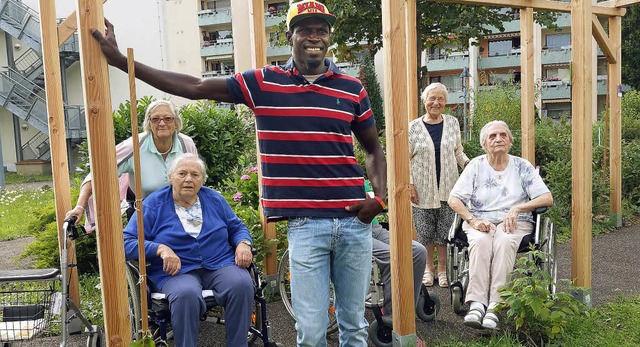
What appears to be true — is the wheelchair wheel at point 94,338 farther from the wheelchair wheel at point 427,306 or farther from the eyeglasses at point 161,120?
the wheelchair wheel at point 427,306

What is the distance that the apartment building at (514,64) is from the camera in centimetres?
3108

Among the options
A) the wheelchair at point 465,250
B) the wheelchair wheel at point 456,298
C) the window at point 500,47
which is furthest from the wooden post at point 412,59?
the window at point 500,47

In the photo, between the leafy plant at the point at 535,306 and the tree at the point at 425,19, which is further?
the tree at the point at 425,19

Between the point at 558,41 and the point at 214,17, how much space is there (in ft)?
59.9

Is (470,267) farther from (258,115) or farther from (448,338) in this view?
(258,115)

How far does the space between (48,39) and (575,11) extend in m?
3.54

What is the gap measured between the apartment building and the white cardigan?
2635 centimetres

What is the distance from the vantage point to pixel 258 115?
242 cm

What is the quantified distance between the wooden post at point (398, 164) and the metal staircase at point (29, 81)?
68.0ft

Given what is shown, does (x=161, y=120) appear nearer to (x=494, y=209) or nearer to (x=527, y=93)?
(x=494, y=209)

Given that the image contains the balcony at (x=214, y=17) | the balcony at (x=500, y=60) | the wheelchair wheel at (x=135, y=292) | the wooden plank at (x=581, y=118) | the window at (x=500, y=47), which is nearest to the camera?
the wheelchair wheel at (x=135, y=292)

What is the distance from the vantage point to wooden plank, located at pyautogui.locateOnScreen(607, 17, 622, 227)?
287 inches

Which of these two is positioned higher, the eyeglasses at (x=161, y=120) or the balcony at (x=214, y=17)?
the balcony at (x=214, y=17)

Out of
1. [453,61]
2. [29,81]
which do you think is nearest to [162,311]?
[29,81]
